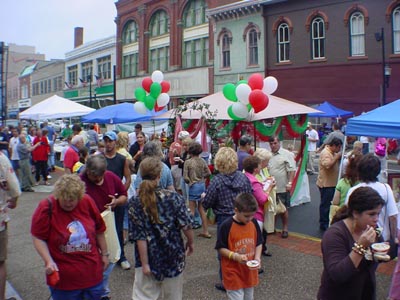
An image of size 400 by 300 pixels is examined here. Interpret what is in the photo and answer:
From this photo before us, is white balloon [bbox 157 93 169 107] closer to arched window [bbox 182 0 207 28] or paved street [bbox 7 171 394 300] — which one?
paved street [bbox 7 171 394 300]

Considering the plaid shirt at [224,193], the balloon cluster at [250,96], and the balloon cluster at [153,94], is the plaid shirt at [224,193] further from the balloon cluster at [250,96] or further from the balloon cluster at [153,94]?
the balloon cluster at [153,94]

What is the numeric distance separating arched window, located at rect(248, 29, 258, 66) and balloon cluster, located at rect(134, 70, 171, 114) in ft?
57.0

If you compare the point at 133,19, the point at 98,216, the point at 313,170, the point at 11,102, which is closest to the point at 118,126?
the point at 313,170

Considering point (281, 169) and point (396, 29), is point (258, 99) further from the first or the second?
point (396, 29)

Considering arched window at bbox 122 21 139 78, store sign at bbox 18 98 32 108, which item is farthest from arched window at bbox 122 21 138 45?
store sign at bbox 18 98 32 108

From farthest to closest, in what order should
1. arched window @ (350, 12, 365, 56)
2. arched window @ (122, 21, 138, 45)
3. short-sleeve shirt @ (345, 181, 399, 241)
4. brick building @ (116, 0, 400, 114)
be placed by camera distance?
1. arched window @ (122, 21, 138, 45)
2. arched window @ (350, 12, 365, 56)
3. brick building @ (116, 0, 400, 114)
4. short-sleeve shirt @ (345, 181, 399, 241)

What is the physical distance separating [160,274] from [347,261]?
162 centimetres

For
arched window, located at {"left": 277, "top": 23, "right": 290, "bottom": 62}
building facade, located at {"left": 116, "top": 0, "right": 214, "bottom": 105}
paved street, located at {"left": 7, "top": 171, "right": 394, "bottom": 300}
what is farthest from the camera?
building facade, located at {"left": 116, "top": 0, "right": 214, "bottom": 105}

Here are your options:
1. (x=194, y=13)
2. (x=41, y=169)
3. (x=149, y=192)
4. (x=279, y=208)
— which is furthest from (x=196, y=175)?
(x=194, y=13)

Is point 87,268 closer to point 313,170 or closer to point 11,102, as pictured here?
point 313,170

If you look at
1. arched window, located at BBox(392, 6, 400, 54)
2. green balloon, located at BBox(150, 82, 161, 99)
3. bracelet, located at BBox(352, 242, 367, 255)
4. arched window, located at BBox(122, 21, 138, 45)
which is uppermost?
arched window, located at BBox(122, 21, 138, 45)

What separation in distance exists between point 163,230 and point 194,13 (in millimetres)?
30734

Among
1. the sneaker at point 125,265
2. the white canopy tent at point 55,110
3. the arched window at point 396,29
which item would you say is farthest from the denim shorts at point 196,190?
the arched window at point 396,29

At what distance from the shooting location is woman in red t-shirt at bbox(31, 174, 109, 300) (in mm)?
3123
